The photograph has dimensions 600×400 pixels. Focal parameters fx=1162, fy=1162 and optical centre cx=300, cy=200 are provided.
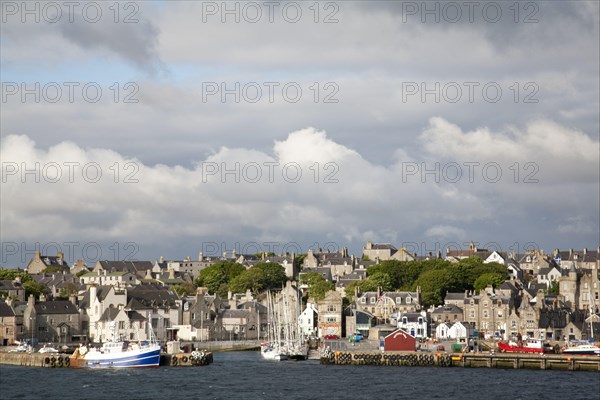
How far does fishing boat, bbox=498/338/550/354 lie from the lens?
11750cm

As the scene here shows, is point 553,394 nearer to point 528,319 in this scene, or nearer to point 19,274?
point 528,319

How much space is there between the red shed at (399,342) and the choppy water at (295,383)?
6.31m

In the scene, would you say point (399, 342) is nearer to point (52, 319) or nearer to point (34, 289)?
point (52, 319)

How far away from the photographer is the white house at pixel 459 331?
13500cm

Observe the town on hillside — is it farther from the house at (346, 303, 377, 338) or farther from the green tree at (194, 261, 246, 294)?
the green tree at (194, 261, 246, 294)

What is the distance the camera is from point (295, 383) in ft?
317

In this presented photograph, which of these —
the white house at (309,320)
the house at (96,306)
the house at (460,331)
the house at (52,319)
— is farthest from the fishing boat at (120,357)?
the white house at (309,320)

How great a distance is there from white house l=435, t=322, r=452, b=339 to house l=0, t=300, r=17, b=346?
49530 mm

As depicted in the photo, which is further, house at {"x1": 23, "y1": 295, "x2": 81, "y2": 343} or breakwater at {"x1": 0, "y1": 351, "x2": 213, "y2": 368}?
house at {"x1": 23, "y1": 295, "x2": 81, "y2": 343}

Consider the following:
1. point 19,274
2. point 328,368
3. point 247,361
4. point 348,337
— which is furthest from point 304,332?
point 19,274

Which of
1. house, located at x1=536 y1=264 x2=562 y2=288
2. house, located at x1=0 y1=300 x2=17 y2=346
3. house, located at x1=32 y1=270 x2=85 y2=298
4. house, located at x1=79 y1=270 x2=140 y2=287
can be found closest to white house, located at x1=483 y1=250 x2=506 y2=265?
house, located at x1=536 y1=264 x2=562 y2=288

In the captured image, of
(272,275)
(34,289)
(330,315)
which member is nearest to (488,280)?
(330,315)

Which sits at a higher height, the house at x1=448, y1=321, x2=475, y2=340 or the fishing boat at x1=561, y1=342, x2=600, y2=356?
the house at x1=448, y1=321, x2=475, y2=340

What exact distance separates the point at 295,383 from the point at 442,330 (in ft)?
144
